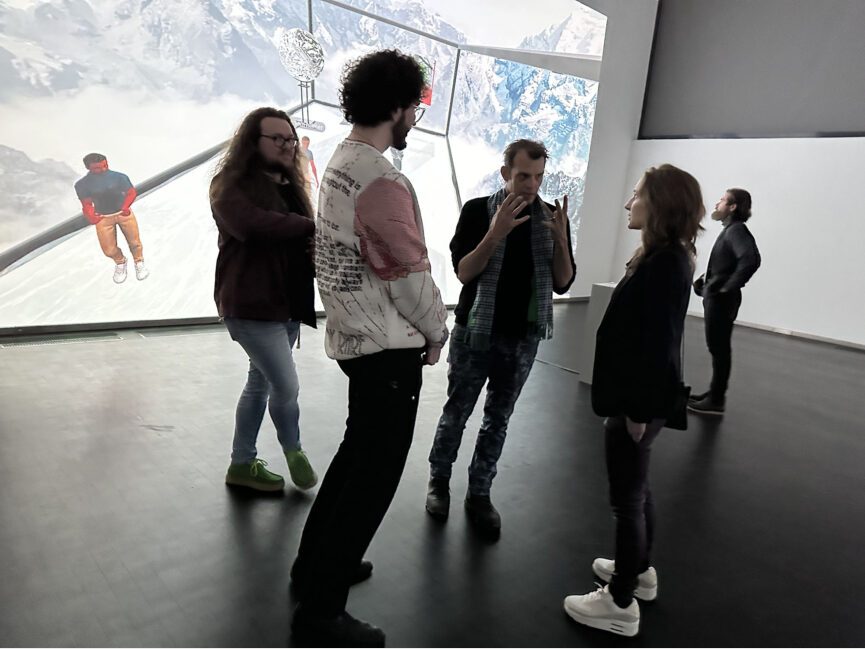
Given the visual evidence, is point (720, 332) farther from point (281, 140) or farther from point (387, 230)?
point (387, 230)

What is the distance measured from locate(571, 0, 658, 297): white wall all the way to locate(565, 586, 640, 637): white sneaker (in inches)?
279

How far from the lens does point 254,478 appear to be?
7.97 feet

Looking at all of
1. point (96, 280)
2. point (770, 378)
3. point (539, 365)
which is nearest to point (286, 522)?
point (539, 365)

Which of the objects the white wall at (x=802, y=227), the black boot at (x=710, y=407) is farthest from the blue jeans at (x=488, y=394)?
the white wall at (x=802, y=227)

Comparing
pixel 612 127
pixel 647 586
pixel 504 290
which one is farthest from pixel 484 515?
pixel 612 127

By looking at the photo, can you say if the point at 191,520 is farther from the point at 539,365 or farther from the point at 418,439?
the point at 539,365

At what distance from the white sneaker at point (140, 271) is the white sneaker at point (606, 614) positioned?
4444 millimetres

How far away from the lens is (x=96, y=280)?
4801mm

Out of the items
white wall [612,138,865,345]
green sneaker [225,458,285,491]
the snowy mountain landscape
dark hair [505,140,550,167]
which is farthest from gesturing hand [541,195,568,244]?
white wall [612,138,865,345]

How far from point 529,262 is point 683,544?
1.22m

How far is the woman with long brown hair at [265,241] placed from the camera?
2.01 metres

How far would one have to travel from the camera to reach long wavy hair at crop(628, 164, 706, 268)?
61.7 inches

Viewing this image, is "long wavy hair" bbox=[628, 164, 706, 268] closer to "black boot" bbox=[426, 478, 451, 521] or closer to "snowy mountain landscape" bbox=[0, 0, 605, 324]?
"black boot" bbox=[426, 478, 451, 521]

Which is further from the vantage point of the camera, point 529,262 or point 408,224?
point 529,262
